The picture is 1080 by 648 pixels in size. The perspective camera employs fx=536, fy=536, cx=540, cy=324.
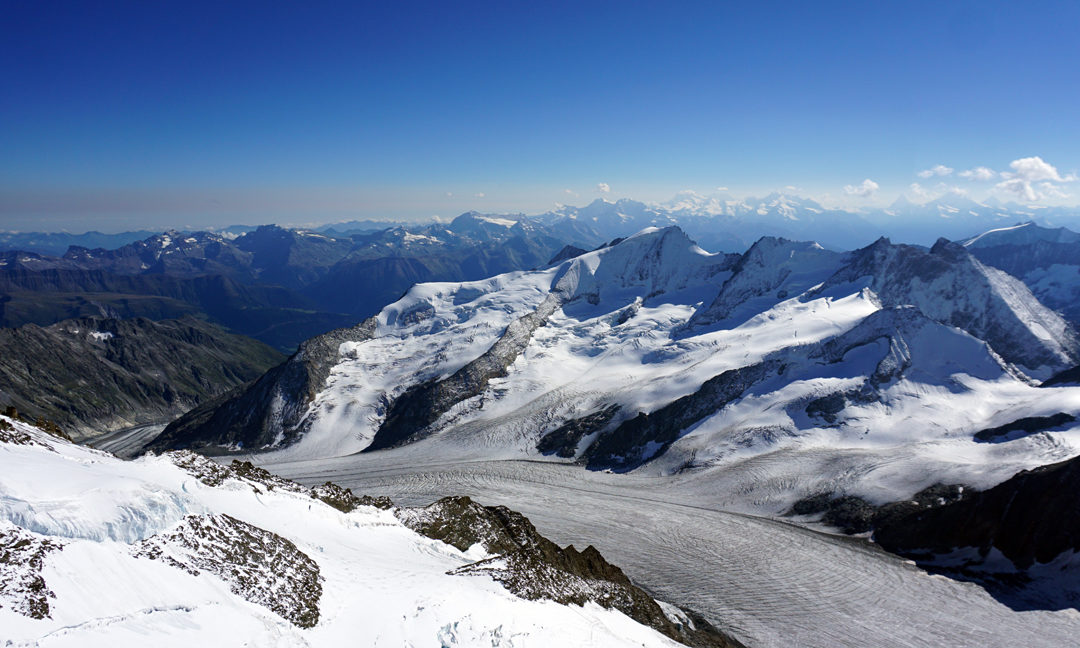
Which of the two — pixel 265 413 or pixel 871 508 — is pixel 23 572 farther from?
pixel 265 413

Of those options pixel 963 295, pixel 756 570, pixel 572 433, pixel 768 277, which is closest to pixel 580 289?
pixel 768 277

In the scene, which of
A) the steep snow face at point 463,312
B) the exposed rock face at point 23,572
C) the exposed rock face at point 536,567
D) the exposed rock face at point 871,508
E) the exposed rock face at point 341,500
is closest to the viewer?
the exposed rock face at point 23,572

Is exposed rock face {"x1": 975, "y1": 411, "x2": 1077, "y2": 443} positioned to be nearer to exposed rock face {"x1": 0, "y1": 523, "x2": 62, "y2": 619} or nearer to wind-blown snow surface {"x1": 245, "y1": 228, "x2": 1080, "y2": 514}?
wind-blown snow surface {"x1": 245, "y1": 228, "x2": 1080, "y2": 514}

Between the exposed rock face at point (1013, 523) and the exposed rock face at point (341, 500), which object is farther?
the exposed rock face at point (1013, 523)

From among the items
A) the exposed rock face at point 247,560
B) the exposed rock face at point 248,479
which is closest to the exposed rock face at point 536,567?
the exposed rock face at point 248,479

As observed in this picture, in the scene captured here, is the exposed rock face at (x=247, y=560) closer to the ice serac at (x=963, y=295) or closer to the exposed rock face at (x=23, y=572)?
the exposed rock face at (x=23, y=572)
